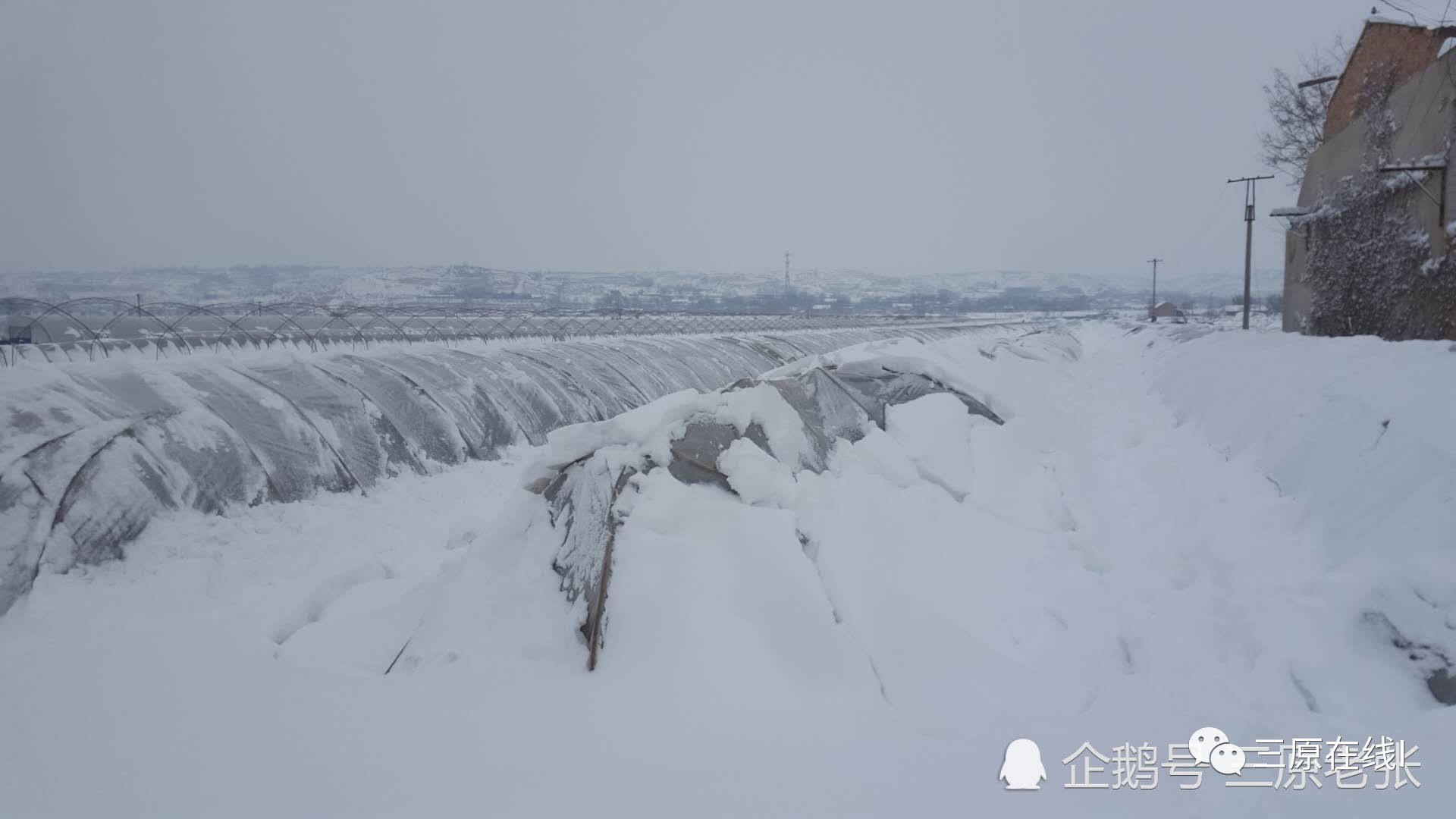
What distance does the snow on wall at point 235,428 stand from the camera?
246 inches

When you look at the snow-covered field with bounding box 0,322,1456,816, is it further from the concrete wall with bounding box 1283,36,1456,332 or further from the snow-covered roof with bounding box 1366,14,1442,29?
the snow-covered roof with bounding box 1366,14,1442,29

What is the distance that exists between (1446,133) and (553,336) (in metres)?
20.3

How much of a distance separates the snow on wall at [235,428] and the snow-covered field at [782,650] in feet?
1.17

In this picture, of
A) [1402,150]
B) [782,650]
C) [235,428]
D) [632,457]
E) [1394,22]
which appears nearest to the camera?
[782,650]

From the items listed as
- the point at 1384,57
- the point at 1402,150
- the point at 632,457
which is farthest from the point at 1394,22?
the point at 632,457

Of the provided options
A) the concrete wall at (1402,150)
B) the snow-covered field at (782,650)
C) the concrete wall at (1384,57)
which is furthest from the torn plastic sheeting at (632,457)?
the concrete wall at (1384,57)

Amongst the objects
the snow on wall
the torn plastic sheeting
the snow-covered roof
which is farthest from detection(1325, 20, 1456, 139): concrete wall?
the torn plastic sheeting

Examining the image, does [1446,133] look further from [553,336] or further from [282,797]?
[553,336]

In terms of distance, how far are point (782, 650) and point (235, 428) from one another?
21.7 ft

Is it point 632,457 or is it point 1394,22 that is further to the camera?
point 1394,22

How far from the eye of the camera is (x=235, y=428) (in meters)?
8.16

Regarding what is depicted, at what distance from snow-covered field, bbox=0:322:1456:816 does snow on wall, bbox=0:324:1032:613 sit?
14.0 inches

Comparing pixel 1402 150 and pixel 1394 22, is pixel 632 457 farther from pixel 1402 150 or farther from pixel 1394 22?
pixel 1394 22

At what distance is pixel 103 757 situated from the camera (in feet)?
11.8
